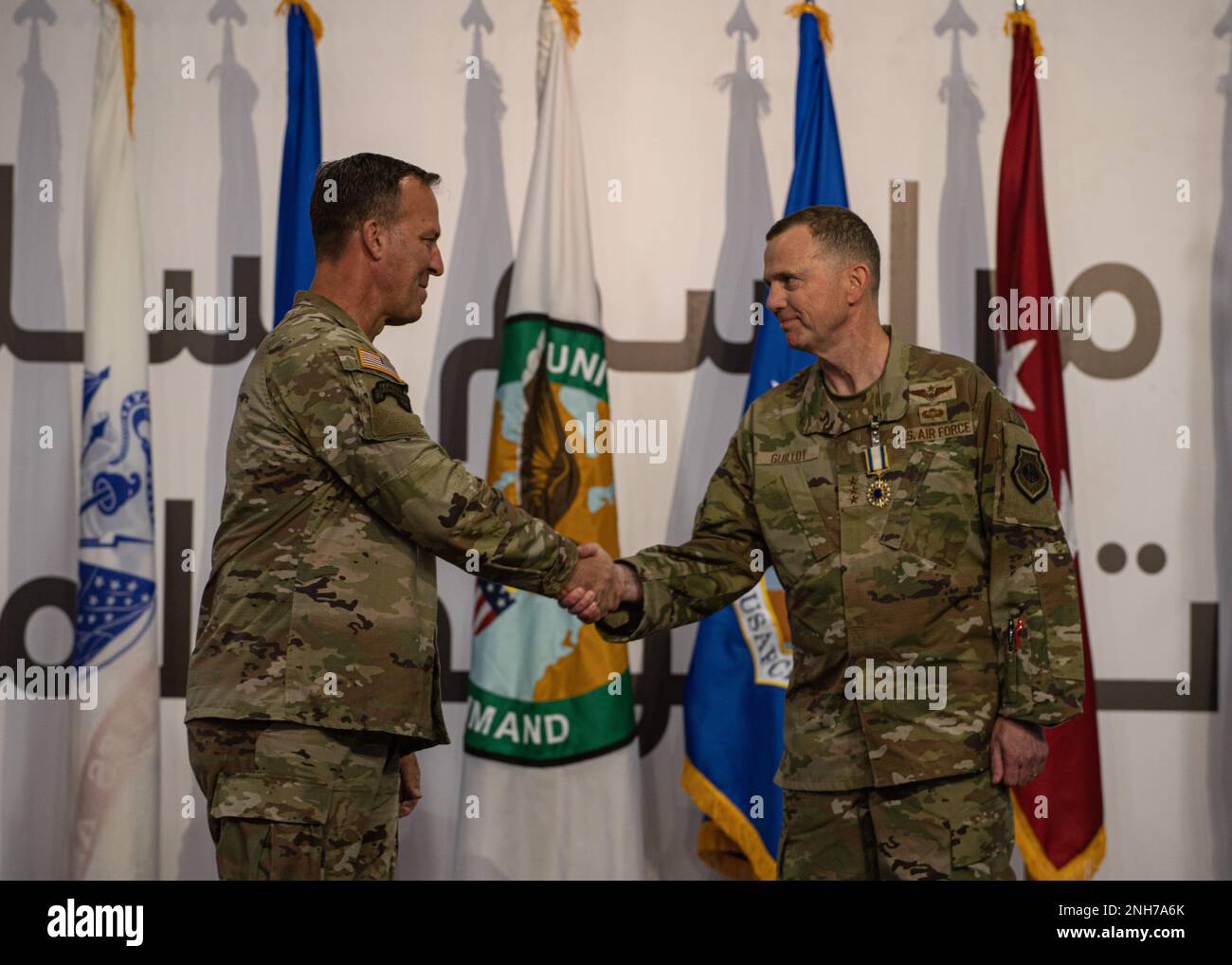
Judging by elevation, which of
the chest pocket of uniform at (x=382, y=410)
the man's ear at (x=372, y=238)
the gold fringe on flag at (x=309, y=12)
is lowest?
the chest pocket of uniform at (x=382, y=410)

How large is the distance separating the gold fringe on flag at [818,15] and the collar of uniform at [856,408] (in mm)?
1538

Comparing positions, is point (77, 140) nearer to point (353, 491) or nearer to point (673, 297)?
point (673, 297)

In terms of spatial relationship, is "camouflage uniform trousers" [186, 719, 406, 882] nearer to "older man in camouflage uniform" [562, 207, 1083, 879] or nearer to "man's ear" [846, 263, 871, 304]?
"older man in camouflage uniform" [562, 207, 1083, 879]

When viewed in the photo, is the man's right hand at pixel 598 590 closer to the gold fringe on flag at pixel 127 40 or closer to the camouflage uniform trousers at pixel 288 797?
the camouflage uniform trousers at pixel 288 797

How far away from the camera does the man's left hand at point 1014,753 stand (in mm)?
2375

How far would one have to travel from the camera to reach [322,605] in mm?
2160

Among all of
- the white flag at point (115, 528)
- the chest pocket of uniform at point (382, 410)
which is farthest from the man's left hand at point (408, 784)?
the white flag at point (115, 528)

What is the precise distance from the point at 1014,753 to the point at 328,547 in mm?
1433

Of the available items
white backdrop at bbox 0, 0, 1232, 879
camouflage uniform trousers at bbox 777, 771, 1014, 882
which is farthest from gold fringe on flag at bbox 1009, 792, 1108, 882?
camouflage uniform trousers at bbox 777, 771, 1014, 882

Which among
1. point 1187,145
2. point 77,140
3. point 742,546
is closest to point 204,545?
point 77,140

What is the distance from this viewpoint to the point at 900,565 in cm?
244

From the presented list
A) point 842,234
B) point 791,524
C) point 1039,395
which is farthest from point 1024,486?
point 1039,395

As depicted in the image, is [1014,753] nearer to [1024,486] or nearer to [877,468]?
[1024,486]

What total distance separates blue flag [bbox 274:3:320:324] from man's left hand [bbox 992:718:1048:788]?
2356mm
